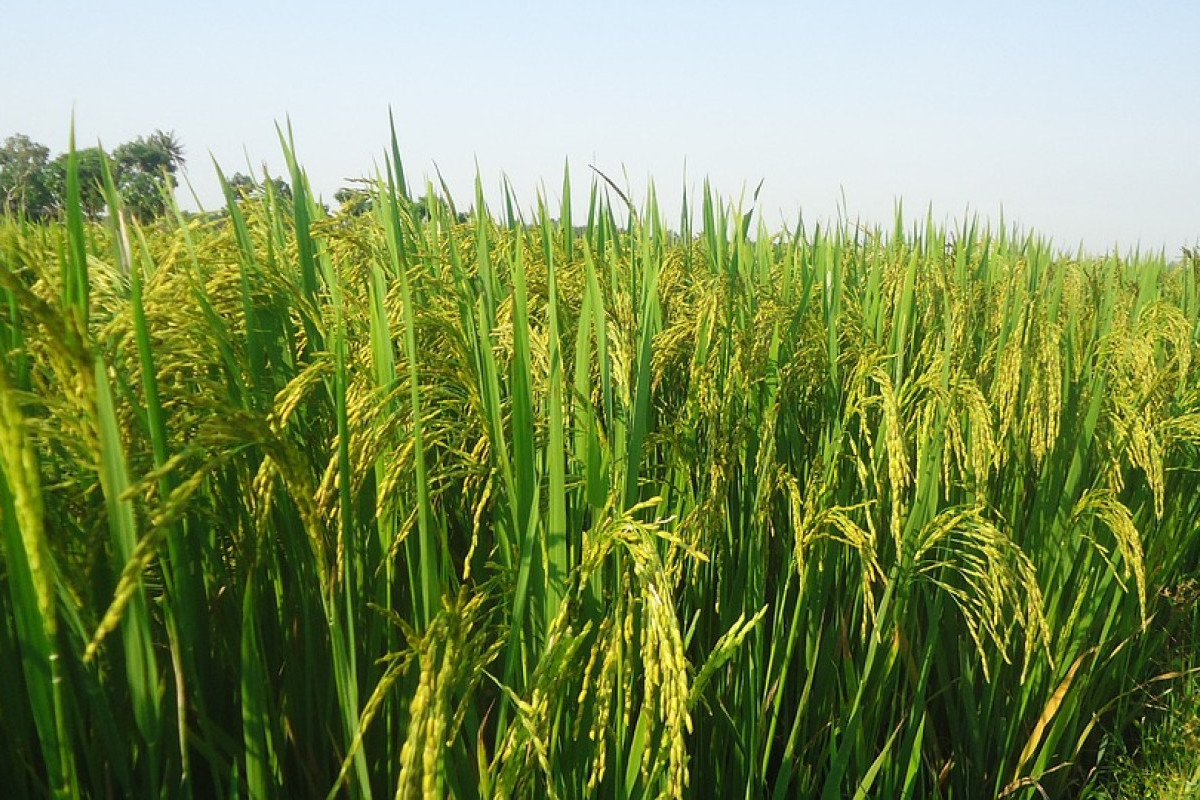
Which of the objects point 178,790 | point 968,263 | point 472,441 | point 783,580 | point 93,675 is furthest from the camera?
point 968,263

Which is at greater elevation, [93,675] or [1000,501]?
[93,675]

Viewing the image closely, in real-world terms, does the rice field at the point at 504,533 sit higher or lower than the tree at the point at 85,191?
lower

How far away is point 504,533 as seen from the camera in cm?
127

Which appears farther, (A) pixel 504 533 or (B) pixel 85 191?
(B) pixel 85 191

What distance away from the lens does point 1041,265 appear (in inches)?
205

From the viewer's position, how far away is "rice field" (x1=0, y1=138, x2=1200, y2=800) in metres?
0.92

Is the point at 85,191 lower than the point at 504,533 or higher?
higher

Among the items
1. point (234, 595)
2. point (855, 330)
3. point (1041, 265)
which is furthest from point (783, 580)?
point (1041, 265)

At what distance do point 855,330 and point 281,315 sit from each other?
145 centimetres

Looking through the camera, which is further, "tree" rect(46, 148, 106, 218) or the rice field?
"tree" rect(46, 148, 106, 218)

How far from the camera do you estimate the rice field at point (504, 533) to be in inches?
36.3

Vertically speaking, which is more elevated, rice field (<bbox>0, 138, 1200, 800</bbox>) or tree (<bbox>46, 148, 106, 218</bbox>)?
tree (<bbox>46, 148, 106, 218</bbox>)

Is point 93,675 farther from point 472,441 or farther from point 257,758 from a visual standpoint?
point 472,441

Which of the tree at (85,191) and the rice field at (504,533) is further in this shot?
the tree at (85,191)
